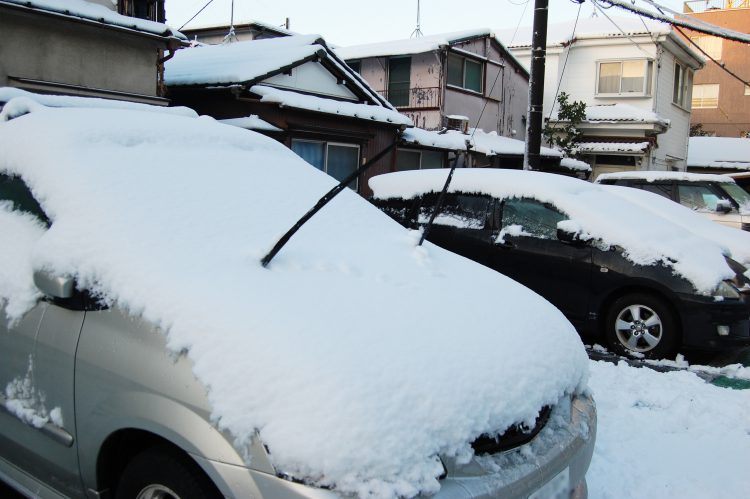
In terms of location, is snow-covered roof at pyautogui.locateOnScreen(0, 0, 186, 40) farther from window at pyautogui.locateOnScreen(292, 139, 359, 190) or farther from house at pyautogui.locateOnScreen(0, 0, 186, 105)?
window at pyautogui.locateOnScreen(292, 139, 359, 190)

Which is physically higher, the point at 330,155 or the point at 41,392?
the point at 330,155

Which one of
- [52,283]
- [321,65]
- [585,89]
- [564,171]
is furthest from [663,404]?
[585,89]

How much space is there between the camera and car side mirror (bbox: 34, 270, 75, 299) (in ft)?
6.81

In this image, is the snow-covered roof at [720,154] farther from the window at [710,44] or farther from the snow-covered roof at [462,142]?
the snow-covered roof at [462,142]

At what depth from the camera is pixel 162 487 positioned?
1.89 meters

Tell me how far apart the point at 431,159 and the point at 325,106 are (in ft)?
16.3

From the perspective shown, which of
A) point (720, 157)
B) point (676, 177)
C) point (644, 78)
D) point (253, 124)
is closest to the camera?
point (253, 124)

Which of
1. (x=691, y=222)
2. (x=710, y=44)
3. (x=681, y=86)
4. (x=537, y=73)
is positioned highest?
(x=710, y=44)

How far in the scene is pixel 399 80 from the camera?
1753 centimetres

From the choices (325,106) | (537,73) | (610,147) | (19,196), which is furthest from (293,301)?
(610,147)

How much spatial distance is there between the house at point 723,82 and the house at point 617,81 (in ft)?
50.0

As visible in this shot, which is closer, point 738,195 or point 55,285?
point 55,285

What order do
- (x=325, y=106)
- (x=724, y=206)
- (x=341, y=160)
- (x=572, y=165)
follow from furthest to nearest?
(x=572, y=165) → (x=341, y=160) → (x=325, y=106) → (x=724, y=206)

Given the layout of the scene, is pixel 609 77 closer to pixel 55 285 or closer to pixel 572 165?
pixel 572 165
